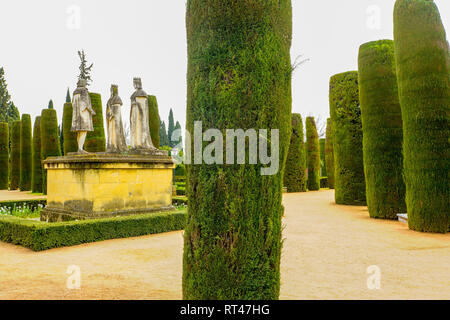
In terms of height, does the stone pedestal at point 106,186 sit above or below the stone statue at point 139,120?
below

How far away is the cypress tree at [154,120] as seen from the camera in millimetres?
19609

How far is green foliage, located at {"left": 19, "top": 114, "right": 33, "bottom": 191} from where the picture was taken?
81.7 ft

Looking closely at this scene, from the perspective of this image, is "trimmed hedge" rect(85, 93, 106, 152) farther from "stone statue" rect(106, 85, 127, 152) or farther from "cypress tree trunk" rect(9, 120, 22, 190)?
"cypress tree trunk" rect(9, 120, 22, 190)

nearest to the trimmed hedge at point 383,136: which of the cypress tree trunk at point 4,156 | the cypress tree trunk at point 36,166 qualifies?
the cypress tree trunk at point 36,166

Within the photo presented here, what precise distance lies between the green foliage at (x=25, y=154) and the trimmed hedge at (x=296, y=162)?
1816 centimetres

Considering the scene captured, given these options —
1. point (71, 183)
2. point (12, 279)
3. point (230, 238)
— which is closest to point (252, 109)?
point (230, 238)

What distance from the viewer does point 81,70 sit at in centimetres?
3456

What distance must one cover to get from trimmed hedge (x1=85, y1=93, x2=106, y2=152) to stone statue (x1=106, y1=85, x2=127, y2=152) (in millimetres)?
7448

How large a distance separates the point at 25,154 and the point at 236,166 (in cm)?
2694

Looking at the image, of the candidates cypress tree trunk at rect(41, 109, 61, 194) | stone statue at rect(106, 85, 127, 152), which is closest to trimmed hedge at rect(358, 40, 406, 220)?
stone statue at rect(106, 85, 127, 152)

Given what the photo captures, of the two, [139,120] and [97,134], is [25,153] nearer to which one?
[97,134]

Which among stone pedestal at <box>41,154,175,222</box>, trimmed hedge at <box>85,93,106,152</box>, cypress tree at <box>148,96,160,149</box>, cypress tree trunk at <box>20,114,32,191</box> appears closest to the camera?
stone pedestal at <box>41,154,175,222</box>

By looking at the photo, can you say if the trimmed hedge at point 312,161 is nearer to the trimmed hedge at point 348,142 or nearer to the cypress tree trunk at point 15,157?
the trimmed hedge at point 348,142
